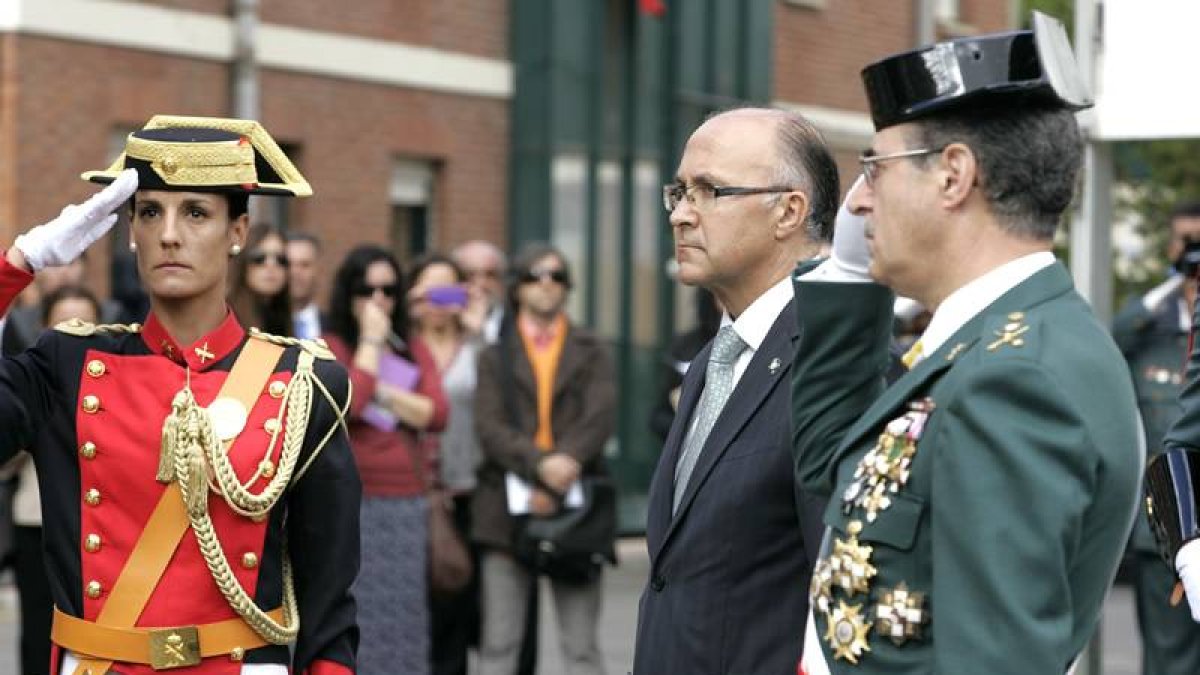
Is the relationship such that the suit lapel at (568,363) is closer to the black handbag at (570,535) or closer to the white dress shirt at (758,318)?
the black handbag at (570,535)

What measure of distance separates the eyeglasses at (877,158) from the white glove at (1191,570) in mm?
2545

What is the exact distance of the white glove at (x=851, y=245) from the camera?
3.56m

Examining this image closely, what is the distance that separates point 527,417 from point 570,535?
23.3 inches

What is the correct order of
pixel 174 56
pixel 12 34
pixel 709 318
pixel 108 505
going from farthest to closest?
pixel 174 56, pixel 12 34, pixel 709 318, pixel 108 505

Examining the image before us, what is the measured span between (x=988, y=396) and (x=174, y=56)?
44.7ft

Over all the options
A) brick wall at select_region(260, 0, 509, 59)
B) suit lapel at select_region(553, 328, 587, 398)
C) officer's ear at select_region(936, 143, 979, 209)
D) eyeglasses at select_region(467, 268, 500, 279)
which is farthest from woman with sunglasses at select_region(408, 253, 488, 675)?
brick wall at select_region(260, 0, 509, 59)

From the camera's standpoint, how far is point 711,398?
452cm

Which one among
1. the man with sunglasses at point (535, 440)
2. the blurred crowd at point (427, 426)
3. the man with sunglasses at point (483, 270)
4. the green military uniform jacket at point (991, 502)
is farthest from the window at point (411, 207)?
the green military uniform jacket at point (991, 502)

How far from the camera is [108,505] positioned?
4.50m

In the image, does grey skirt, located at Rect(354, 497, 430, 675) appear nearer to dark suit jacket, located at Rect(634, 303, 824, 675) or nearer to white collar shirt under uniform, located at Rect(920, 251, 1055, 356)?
dark suit jacket, located at Rect(634, 303, 824, 675)

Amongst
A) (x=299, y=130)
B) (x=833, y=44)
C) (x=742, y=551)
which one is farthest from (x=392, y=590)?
(x=833, y=44)

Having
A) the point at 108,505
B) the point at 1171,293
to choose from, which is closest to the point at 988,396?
the point at 108,505

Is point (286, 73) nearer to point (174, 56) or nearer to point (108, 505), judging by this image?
point (174, 56)

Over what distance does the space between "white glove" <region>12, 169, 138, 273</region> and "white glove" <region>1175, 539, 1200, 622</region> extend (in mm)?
2661
